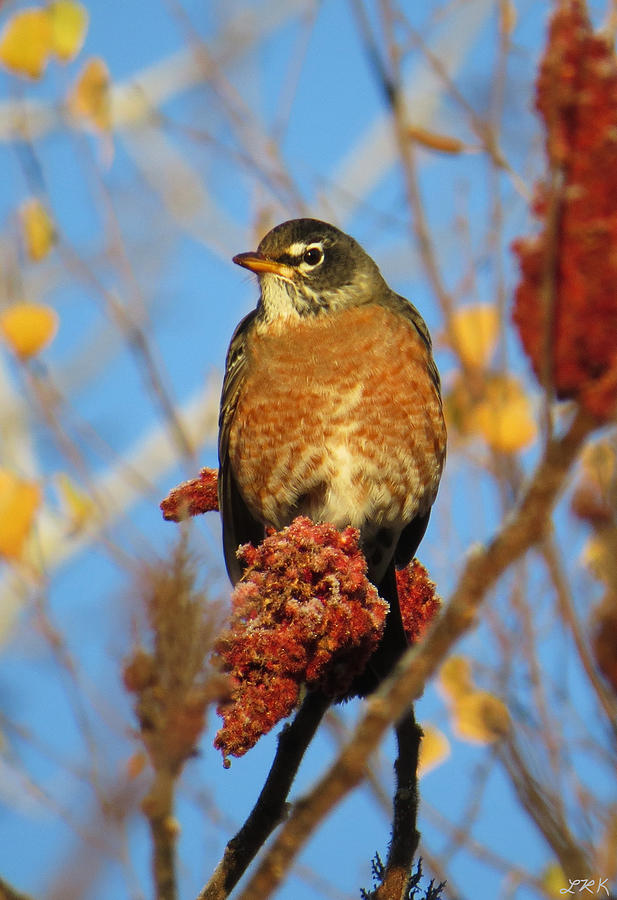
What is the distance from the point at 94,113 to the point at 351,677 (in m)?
3.48

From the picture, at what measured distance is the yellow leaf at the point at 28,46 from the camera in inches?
190

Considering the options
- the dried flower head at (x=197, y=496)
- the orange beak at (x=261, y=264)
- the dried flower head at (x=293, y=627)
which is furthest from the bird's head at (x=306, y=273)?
the dried flower head at (x=293, y=627)

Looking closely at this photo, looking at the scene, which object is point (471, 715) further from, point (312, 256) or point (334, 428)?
point (312, 256)

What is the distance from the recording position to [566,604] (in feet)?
7.74

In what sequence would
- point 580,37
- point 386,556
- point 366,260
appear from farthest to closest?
point 366,260, point 386,556, point 580,37

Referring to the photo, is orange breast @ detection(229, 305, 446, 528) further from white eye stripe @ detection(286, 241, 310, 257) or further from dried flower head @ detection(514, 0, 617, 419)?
dried flower head @ detection(514, 0, 617, 419)

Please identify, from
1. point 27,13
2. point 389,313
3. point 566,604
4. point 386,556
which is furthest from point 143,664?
point 27,13

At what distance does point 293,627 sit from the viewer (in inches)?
105

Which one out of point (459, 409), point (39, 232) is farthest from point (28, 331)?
point (459, 409)

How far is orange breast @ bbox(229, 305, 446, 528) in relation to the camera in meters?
4.50

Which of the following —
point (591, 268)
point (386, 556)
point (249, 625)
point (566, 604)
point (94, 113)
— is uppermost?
point (94, 113)

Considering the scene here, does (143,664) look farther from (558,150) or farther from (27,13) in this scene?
(27,13)

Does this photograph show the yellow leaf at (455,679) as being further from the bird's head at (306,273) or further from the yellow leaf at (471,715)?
the bird's head at (306,273)

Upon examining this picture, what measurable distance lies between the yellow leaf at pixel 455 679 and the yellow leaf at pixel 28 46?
10.6ft
